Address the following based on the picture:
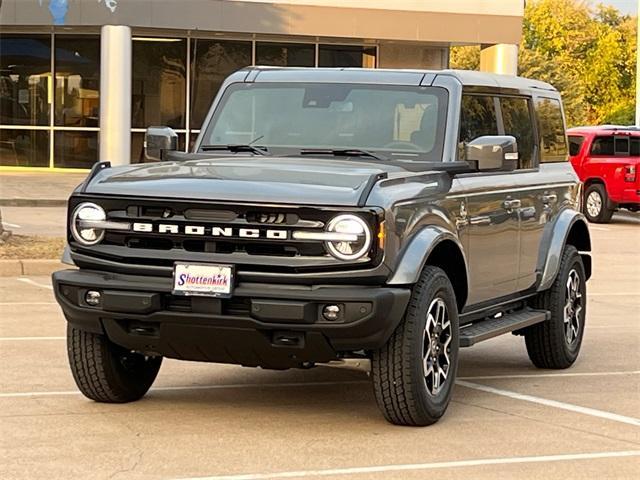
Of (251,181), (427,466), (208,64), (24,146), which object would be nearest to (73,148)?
(24,146)

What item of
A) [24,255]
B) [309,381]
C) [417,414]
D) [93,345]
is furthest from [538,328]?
[24,255]

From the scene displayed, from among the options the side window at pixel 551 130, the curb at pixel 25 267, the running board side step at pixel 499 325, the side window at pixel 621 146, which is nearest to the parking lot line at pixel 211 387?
the running board side step at pixel 499 325

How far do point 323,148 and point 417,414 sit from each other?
6.26ft

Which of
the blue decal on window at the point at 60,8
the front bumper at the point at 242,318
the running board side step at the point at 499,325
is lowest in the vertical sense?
the running board side step at the point at 499,325

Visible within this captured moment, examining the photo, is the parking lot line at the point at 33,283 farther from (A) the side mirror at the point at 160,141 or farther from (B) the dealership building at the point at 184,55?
(B) the dealership building at the point at 184,55

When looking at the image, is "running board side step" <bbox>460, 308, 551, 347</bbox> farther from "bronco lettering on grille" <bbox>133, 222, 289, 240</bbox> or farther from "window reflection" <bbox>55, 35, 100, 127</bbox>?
"window reflection" <bbox>55, 35, 100, 127</bbox>

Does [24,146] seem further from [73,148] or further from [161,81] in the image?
[161,81]

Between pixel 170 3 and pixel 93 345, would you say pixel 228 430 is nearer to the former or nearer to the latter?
pixel 93 345

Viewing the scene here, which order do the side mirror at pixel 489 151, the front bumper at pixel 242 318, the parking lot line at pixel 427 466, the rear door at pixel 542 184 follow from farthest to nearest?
the rear door at pixel 542 184
the side mirror at pixel 489 151
the front bumper at pixel 242 318
the parking lot line at pixel 427 466

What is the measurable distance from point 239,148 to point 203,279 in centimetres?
180

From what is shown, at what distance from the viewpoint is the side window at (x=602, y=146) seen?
1065 inches

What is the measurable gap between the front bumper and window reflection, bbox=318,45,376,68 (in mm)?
29331

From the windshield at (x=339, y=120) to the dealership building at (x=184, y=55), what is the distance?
24.5 m

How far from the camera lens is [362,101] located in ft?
27.6
